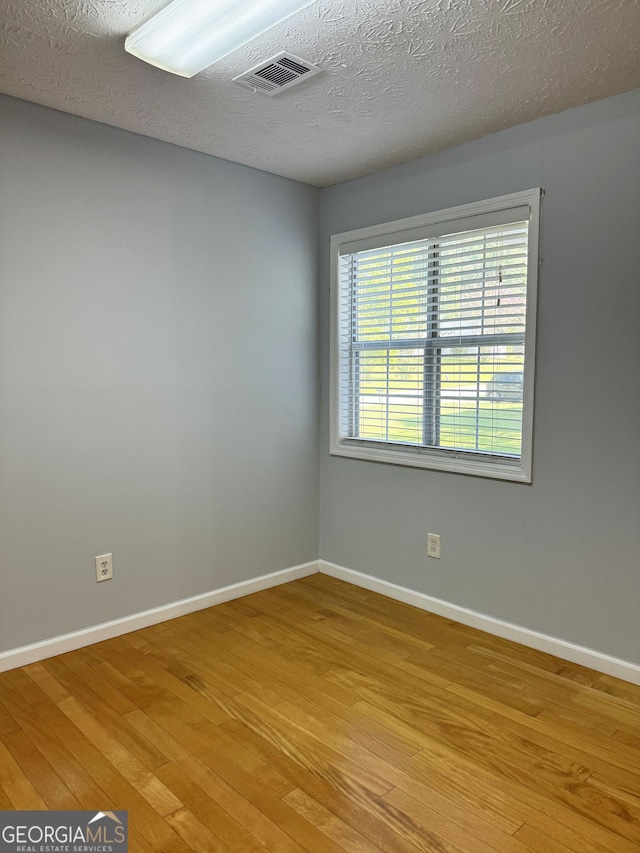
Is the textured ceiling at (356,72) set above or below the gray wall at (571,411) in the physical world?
above

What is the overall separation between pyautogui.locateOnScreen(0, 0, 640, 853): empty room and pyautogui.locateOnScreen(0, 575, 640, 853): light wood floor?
0.01 m

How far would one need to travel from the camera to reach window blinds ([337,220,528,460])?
291 centimetres

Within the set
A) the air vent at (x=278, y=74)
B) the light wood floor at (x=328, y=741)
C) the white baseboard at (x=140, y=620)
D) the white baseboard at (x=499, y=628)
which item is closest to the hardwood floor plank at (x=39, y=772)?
the light wood floor at (x=328, y=741)

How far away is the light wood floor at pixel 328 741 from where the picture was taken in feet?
5.80

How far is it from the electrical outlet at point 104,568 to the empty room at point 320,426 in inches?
1.4

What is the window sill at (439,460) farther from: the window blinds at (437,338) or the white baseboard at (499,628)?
the white baseboard at (499,628)

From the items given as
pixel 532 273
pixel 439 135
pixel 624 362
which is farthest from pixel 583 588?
pixel 439 135

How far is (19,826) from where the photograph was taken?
5.74 ft

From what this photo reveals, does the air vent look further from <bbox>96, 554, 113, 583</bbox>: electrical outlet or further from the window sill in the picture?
<bbox>96, 554, 113, 583</bbox>: electrical outlet

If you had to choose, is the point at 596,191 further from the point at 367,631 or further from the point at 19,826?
the point at 19,826

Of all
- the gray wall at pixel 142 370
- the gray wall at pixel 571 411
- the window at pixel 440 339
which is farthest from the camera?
the window at pixel 440 339

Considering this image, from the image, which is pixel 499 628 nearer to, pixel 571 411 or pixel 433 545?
pixel 433 545

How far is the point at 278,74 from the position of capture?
2275mm

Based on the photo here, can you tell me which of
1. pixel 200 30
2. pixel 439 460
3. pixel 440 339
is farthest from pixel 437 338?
pixel 200 30
